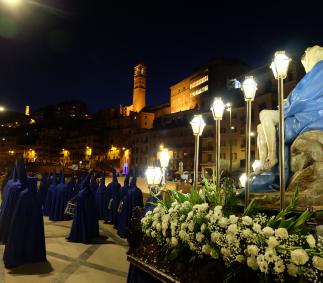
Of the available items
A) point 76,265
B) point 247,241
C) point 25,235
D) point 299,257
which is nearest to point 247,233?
point 247,241

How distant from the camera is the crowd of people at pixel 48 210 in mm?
7574

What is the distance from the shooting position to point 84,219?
10414mm

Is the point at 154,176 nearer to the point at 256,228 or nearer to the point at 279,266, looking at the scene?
the point at 256,228

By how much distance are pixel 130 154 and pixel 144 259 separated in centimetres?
6602

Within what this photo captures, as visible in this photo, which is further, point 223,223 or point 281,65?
point 281,65

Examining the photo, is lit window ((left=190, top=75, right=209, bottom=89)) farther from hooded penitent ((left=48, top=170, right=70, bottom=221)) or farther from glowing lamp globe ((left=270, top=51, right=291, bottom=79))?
glowing lamp globe ((left=270, top=51, right=291, bottom=79))

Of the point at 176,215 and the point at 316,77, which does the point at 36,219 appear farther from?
the point at 316,77

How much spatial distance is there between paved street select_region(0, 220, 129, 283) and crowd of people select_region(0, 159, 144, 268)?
369 millimetres

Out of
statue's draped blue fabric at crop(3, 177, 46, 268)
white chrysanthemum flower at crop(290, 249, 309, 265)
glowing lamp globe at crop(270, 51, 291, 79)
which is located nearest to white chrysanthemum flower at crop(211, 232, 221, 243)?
white chrysanthemum flower at crop(290, 249, 309, 265)

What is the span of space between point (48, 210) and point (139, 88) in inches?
3184

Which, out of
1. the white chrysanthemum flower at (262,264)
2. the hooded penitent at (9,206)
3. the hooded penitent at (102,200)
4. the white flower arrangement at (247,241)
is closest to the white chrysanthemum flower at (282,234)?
the white flower arrangement at (247,241)

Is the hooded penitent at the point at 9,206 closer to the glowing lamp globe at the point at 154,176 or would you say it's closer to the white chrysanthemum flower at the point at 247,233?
the glowing lamp globe at the point at 154,176

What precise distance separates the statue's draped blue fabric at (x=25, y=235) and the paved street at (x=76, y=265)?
206mm

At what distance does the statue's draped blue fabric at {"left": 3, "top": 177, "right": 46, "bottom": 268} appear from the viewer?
741 centimetres
